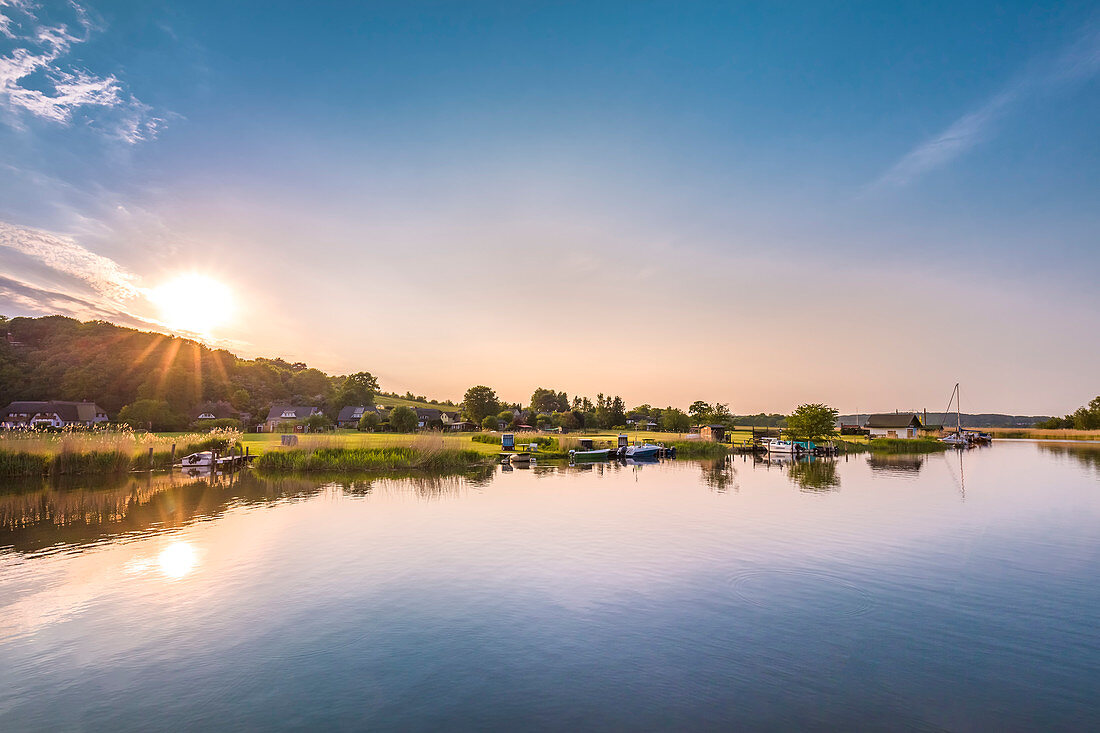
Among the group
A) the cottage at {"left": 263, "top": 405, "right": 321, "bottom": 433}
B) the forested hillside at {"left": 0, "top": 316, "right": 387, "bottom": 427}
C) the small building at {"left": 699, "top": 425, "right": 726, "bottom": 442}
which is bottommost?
the small building at {"left": 699, "top": 425, "right": 726, "bottom": 442}

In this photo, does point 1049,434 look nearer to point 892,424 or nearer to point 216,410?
point 892,424

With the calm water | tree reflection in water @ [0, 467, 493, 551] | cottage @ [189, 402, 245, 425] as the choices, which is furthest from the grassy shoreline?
cottage @ [189, 402, 245, 425]

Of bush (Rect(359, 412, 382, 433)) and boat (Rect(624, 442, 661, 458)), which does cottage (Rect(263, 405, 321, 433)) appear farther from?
boat (Rect(624, 442, 661, 458))

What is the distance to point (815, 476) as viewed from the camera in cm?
4503

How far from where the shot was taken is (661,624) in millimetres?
12047

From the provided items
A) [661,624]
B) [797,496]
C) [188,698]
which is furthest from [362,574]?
[797,496]

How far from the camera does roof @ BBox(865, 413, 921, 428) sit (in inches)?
5084

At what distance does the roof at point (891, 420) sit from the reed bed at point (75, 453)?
141728 mm

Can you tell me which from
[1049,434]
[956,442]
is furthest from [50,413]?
[1049,434]

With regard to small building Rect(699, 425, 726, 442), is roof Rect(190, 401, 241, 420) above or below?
above

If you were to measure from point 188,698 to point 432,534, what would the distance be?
12224mm

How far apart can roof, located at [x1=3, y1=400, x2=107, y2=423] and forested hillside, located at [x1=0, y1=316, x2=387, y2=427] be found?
25.4 ft

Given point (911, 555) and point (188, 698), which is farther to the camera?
point (911, 555)

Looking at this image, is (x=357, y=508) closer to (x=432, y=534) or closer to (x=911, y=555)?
(x=432, y=534)
